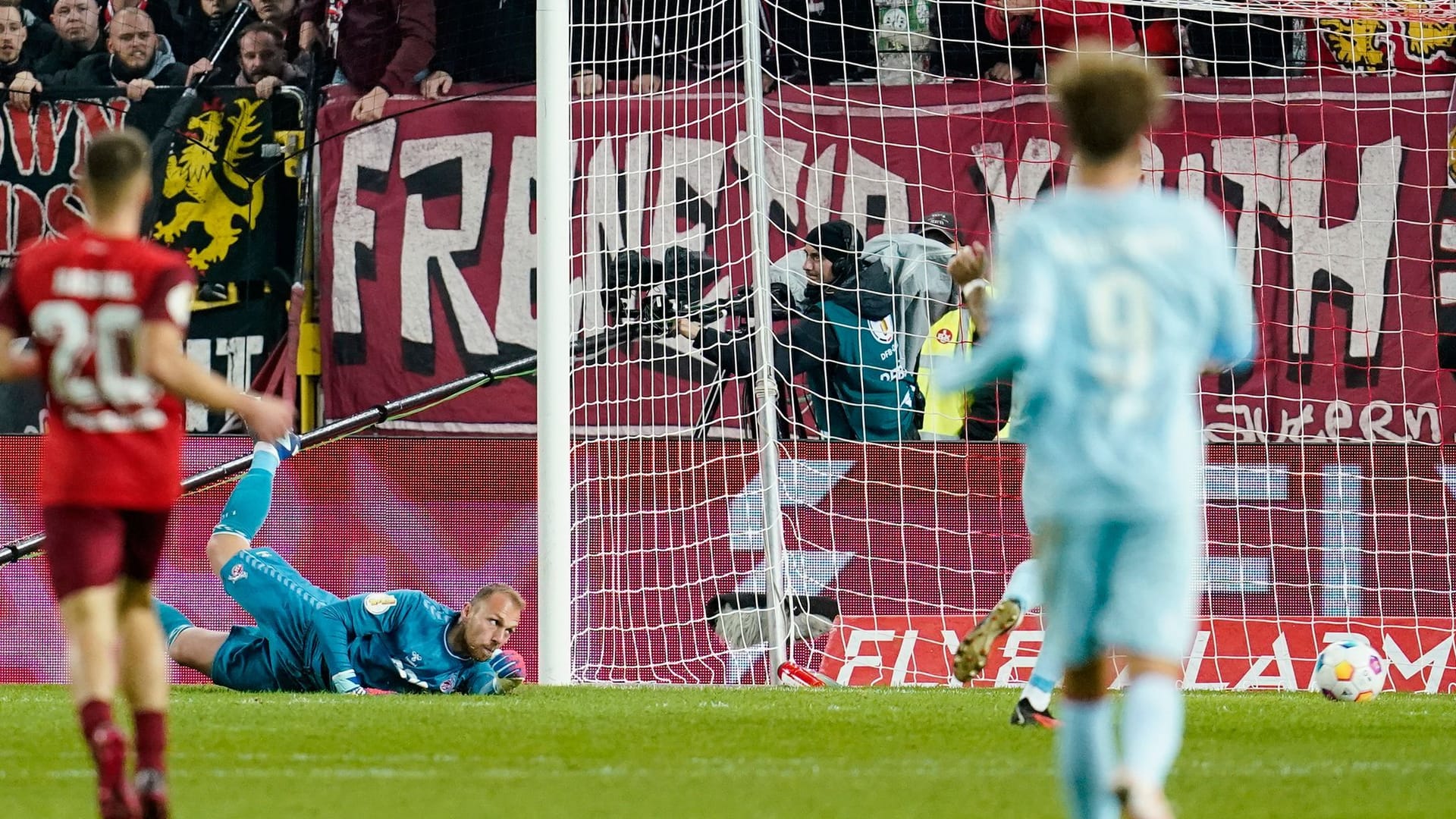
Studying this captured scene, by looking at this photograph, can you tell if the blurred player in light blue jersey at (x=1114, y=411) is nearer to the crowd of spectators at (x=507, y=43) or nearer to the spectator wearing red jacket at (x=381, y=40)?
the crowd of spectators at (x=507, y=43)

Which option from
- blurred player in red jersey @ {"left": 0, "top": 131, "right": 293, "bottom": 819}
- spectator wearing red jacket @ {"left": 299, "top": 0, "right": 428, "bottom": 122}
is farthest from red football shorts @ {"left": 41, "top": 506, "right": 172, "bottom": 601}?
spectator wearing red jacket @ {"left": 299, "top": 0, "right": 428, "bottom": 122}

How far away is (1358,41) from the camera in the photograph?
10.8 meters

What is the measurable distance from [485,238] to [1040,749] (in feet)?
21.1

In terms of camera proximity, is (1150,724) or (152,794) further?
(152,794)

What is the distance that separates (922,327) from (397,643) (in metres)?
4.07

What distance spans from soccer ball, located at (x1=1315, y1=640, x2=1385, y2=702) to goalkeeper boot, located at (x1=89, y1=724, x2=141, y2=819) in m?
5.05

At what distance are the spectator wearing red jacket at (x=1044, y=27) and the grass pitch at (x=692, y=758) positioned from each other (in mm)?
4508

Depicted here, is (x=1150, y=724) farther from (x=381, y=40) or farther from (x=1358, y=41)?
(x=381, y=40)

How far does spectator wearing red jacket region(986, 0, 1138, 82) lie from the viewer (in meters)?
10.1

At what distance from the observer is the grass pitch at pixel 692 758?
3.91 meters

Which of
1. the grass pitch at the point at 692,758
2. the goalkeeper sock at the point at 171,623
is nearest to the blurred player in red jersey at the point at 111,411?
the grass pitch at the point at 692,758

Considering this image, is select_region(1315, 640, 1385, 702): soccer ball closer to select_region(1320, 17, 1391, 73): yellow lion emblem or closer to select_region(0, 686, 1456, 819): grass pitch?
select_region(0, 686, 1456, 819): grass pitch

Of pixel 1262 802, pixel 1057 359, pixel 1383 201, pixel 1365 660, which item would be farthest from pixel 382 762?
pixel 1383 201

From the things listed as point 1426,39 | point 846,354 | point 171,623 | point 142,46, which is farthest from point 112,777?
point 1426,39
